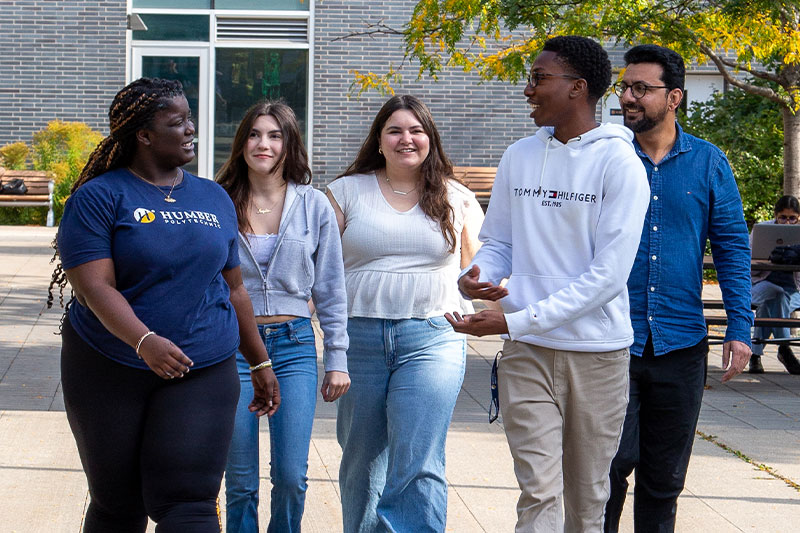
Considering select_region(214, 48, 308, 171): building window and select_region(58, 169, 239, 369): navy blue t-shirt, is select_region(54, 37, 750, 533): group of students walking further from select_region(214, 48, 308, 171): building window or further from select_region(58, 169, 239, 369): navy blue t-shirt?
select_region(214, 48, 308, 171): building window

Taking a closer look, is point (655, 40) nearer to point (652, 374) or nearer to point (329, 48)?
point (652, 374)

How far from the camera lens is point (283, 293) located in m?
4.06

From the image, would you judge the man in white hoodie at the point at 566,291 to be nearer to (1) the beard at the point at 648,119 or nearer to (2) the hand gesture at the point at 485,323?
(2) the hand gesture at the point at 485,323

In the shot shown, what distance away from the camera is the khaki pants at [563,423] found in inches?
133

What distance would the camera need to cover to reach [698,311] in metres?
4.05

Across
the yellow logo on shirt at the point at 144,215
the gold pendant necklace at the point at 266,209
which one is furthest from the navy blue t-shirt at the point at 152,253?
the gold pendant necklace at the point at 266,209

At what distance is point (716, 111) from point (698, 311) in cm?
1346

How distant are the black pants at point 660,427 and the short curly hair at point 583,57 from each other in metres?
1.04

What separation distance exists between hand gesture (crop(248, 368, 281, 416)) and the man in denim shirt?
1.25 meters

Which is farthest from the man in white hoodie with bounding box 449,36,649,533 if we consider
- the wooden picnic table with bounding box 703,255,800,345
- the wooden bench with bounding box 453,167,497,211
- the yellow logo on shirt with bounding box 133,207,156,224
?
the wooden bench with bounding box 453,167,497,211

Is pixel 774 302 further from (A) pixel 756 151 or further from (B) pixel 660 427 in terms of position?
(A) pixel 756 151

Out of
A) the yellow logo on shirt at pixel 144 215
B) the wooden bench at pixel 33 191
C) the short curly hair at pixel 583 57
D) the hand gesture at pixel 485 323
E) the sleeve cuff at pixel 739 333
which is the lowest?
the wooden bench at pixel 33 191

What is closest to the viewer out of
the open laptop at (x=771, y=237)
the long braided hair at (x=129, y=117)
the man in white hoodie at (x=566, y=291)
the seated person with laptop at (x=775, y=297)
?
the long braided hair at (x=129, y=117)

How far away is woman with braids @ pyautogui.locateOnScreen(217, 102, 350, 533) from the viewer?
3922 millimetres
